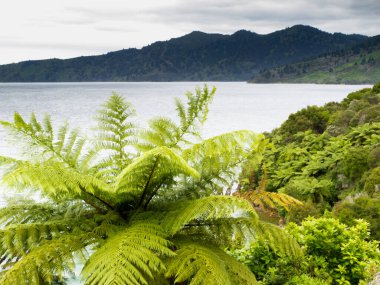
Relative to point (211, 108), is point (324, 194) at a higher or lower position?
higher

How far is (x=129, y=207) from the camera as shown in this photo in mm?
4875

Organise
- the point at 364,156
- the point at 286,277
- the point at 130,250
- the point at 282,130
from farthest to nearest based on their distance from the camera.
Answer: the point at 282,130 < the point at 364,156 < the point at 286,277 < the point at 130,250

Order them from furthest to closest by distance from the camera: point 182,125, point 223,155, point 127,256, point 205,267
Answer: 1. point 182,125
2. point 223,155
3. point 205,267
4. point 127,256

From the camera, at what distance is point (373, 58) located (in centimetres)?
18712

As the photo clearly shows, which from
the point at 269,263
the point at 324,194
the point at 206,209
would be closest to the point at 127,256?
the point at 206,209

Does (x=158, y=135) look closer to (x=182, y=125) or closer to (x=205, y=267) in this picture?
(x=182, y=125)

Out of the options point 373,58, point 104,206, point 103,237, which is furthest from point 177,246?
point 373,58

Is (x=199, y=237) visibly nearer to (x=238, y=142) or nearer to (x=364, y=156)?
(x=238, y=142)

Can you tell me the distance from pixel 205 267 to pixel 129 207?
1.46 metres

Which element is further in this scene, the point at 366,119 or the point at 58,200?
the point at 366,119

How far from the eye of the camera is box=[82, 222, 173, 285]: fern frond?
334cm

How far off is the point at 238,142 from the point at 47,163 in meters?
1.91

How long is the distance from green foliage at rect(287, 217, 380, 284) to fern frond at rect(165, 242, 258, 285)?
1467mm

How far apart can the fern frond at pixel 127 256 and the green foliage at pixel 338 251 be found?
7.54ft
